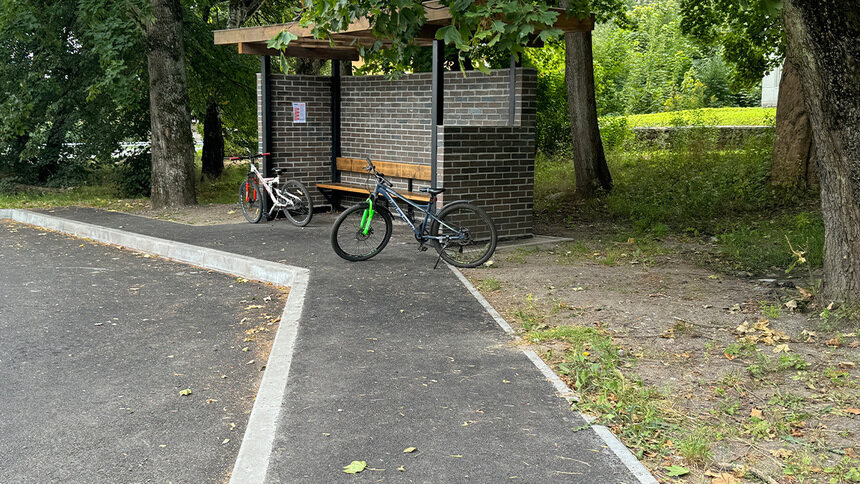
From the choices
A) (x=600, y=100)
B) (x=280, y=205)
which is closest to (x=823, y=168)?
(x=280, y=205)

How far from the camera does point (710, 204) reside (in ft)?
44.2

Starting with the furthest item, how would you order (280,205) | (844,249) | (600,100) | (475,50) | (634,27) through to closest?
(600,100) → (634,27) → (280,205) → (475,50) → (844,249)

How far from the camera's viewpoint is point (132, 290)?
27.7 feet

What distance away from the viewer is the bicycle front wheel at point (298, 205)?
12570mm

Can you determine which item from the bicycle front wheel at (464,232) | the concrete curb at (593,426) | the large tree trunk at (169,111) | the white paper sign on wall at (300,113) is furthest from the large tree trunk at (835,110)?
the large tree trunk at (169,111)

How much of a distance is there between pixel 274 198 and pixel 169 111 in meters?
4.15

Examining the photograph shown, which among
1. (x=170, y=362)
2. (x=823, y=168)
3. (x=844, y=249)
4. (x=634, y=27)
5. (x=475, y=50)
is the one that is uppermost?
(x=634, y=27)

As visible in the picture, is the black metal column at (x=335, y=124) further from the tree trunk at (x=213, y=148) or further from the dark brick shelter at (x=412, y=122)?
the tree trunk at (x=213, y=148)

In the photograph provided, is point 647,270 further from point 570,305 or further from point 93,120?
point 93,120

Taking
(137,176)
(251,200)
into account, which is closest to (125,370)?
(251,200)

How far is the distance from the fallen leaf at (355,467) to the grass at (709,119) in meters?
17.6

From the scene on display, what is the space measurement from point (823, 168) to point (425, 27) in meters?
5.50

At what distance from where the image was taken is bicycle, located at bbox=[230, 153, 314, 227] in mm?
12664

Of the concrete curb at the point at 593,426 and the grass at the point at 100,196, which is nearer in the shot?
the concrete curb at the point at 593,426
